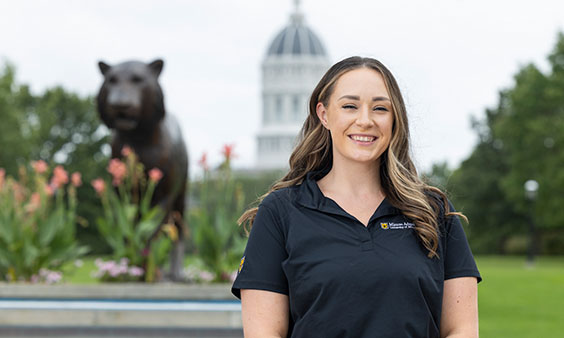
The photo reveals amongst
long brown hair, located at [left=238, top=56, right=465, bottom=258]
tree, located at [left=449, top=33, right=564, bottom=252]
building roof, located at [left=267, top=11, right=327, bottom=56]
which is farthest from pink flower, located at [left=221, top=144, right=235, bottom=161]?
building roof, located at [left=267, top=11, right=327, bottom=56]

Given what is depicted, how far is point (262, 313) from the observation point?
2.09 meters

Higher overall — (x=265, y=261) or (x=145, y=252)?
(x=265, y=261)

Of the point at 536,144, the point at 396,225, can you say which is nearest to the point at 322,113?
the point at 396,225

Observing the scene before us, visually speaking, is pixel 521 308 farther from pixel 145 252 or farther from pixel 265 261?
pixel 265 261

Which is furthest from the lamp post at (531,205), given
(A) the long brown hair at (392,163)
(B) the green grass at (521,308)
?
(A) the long brown hair at (392,163)

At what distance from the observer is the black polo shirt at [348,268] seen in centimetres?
202

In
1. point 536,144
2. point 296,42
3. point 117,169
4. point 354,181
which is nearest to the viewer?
point 354,181

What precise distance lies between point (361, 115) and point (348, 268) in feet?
1.37

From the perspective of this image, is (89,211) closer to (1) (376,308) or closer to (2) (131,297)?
(2) (131,297)

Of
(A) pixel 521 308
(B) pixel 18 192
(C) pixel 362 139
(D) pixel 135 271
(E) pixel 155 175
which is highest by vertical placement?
(C) pixel 362 139

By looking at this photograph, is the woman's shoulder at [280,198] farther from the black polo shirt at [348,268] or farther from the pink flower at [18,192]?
the pink flower at [18,192]

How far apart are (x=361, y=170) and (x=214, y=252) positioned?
20.2ft

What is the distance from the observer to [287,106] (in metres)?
116

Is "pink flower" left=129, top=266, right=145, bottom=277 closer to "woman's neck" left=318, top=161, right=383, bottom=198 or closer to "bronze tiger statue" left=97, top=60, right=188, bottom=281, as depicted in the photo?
"bronze tiger statue" left=97, top=60, right=188, bottom=281
